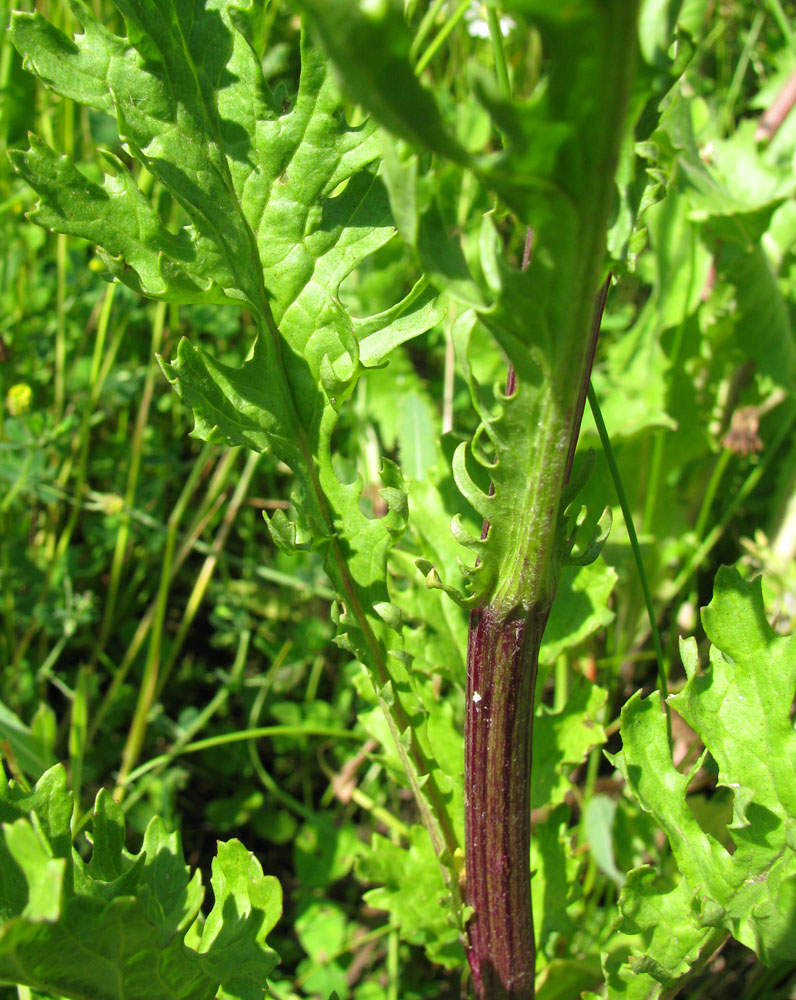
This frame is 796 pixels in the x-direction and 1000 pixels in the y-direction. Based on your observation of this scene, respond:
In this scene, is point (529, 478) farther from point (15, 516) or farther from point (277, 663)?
point (15, 516)

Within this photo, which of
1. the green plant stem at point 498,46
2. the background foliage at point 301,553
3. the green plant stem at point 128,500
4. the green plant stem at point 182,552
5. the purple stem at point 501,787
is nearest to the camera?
the green plant stem at point 498,46

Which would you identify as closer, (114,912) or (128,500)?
(114,912)

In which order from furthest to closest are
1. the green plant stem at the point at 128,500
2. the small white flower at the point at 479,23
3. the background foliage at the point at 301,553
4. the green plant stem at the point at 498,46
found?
the small white flower at the point at 479,23 → the green plant stem at the point at 128,500 → the background foliage at the point at 301,553 → the green plant stem at the point at 498,46

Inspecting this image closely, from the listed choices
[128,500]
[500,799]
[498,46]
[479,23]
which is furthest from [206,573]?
[479,23]

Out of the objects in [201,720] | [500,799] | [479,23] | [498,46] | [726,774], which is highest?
[479,23]

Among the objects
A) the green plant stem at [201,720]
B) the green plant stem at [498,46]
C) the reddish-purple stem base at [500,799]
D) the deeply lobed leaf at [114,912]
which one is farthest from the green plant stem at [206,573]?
the green plant stem at [498,46]

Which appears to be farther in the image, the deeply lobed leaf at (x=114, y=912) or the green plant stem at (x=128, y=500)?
the green plant stem at (x=128, y=500)

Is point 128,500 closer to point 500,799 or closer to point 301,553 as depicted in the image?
point 301,553

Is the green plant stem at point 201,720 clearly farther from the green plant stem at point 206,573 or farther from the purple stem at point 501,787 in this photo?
the purple stem at point 501,787
